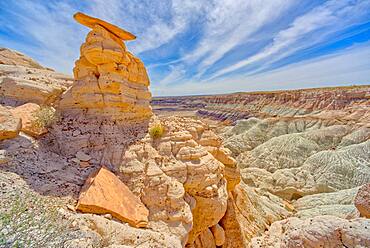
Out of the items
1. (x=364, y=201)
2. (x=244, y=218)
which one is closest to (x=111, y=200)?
(x=364, y=201)

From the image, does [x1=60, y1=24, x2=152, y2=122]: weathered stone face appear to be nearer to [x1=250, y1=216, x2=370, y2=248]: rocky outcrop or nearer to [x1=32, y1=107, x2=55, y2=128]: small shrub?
[x1=32, y1=107, x2=55, y2=128]: small shrub

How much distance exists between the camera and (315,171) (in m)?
29.5

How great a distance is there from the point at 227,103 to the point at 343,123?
238 ft

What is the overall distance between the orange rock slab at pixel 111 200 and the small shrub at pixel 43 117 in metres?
2.75

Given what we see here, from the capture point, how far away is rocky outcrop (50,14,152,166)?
8125mm

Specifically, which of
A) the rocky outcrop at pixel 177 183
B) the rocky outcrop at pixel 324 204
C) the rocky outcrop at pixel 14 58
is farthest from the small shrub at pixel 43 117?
the rocky outcrop at pixel 324 204

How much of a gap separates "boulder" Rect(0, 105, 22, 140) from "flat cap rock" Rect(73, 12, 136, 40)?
4.68 meters

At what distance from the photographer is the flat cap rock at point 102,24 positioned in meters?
8.56

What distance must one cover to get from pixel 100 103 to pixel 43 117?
7.03 feet

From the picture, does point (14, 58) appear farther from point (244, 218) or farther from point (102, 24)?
point (244, 218)

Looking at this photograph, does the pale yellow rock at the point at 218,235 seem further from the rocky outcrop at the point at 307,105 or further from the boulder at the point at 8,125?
the rocky outcrop at the point at 307,105

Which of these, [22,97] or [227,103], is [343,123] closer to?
[22,97]

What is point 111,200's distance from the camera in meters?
6.21

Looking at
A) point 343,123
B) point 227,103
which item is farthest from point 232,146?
point 227,103
